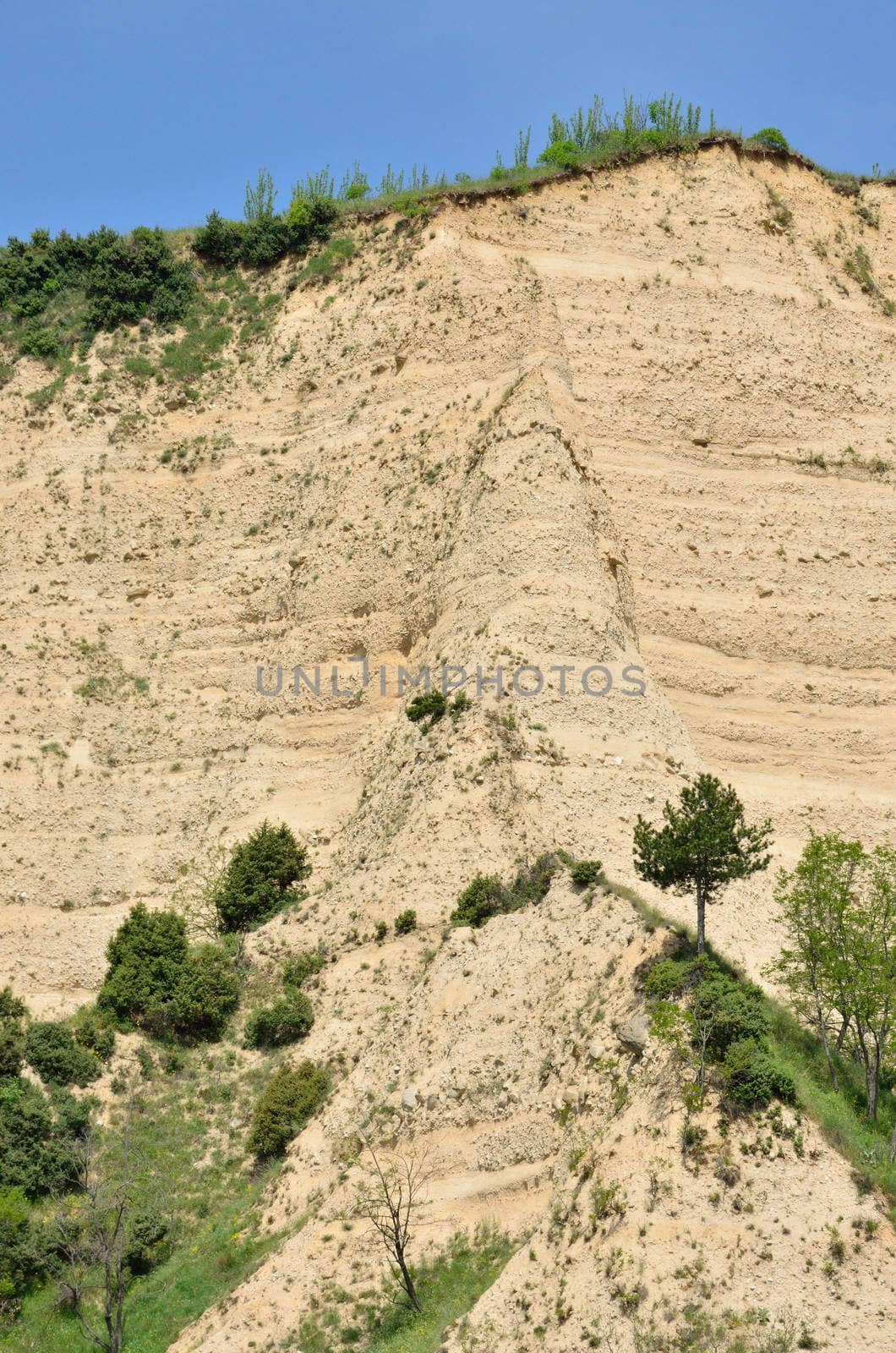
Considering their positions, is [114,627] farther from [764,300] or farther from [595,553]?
[764,300]

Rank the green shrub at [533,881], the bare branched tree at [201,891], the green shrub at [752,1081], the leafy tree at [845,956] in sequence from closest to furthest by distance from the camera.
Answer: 1. the green shrub at [752,1081]
2. the leafy tree at [845,956]
3. the green shrub at [533,881]
4. the bare branched tree at [201,891]

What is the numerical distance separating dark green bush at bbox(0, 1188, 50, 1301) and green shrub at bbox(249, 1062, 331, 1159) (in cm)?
458

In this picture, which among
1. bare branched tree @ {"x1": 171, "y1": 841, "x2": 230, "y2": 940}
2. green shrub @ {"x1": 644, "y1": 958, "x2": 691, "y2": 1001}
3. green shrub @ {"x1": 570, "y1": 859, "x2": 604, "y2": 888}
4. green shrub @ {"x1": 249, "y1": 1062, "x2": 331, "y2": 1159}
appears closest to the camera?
green shrub @ {"x1": 644, "y1": 958, "x2": 691, "y2": 1001}

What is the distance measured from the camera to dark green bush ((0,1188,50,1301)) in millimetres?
27281

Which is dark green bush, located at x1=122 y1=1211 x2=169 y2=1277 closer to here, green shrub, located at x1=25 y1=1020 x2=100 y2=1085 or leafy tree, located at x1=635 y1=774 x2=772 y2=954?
green shrub, located at x1=25 y1=1020 x2=100 y2=1085

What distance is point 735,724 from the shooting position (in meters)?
36.3

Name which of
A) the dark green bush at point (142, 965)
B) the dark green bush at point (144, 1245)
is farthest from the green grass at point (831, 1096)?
the dark green bush at point (142, 965)

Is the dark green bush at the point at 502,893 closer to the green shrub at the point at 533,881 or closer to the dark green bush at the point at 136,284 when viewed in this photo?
the green shrub at the point at 533,881

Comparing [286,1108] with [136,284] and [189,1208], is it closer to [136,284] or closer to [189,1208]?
[189,1208]

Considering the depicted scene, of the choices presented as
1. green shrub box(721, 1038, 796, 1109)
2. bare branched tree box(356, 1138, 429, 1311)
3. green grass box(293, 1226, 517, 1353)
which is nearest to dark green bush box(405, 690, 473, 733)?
bare branched tree box(356, 1138, 429, 1311)

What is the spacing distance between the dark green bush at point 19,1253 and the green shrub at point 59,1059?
3227mm

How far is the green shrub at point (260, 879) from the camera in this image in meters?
33.3

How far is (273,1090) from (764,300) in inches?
1078

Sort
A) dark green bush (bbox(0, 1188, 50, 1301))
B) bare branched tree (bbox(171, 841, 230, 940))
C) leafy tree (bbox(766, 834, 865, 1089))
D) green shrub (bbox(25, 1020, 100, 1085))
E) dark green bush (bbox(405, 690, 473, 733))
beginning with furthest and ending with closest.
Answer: bare branched tree (bbox(171, 841, 230, 940))
dark green bush (bbox(405, 690, 473, 733))
green shrub (bbox(25, 1020, 100, 1085))
dark green bush (bbox(0, 1188, 50, 1301))
leafy tree (bbox(766, 834, 865, 1089))
